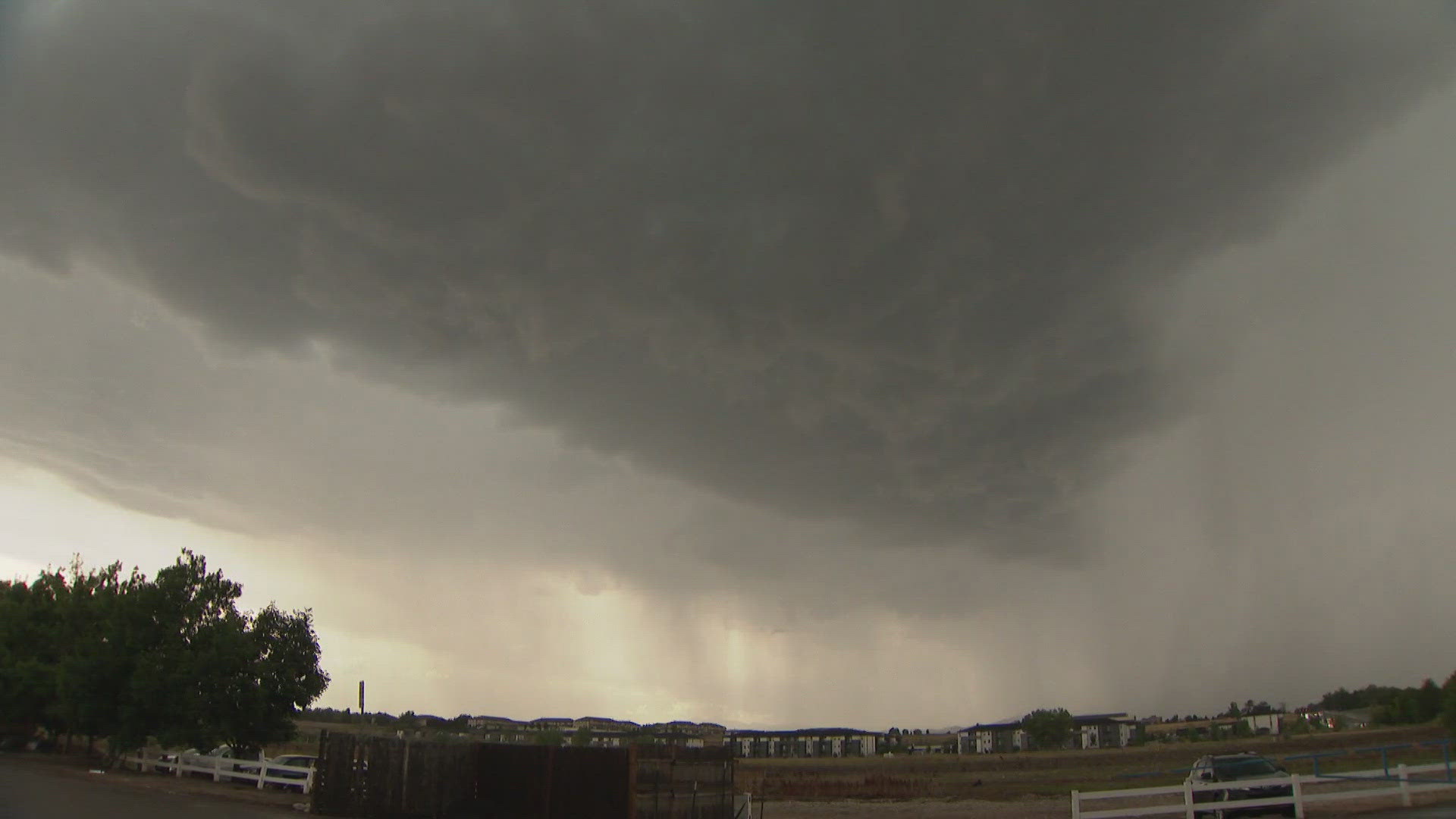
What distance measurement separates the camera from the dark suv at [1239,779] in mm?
23859

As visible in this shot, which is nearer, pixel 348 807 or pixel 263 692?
pixel 348 807

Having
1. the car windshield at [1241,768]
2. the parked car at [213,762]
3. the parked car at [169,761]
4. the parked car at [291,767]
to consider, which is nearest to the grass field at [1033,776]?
the car windshield at [1241,768]

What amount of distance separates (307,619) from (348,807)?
816 inches

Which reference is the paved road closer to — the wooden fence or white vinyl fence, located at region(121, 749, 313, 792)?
the wooden fence

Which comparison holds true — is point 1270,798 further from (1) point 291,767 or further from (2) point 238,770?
(2) point 238,770

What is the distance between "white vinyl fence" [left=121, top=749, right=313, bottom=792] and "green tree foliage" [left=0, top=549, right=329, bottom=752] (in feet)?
3.12

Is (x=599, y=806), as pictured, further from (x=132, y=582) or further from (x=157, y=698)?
(x=132, y=582)

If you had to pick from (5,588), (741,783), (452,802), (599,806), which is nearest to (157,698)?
(452,802)

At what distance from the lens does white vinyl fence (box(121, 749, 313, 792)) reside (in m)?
38.0

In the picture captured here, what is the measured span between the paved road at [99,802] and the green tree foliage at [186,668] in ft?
18.8

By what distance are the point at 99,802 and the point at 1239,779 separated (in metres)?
33.4

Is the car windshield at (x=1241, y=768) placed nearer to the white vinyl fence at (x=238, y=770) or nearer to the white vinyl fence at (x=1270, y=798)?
the white vinyl fence at (x=1270, y=798)

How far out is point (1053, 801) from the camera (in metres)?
45.8

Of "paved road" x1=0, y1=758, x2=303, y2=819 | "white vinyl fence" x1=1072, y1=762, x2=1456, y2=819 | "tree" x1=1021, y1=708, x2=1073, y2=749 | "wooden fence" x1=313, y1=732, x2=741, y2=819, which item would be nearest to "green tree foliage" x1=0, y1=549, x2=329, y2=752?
"paved road" x1=0, y1=758, x2=303, y2=819
